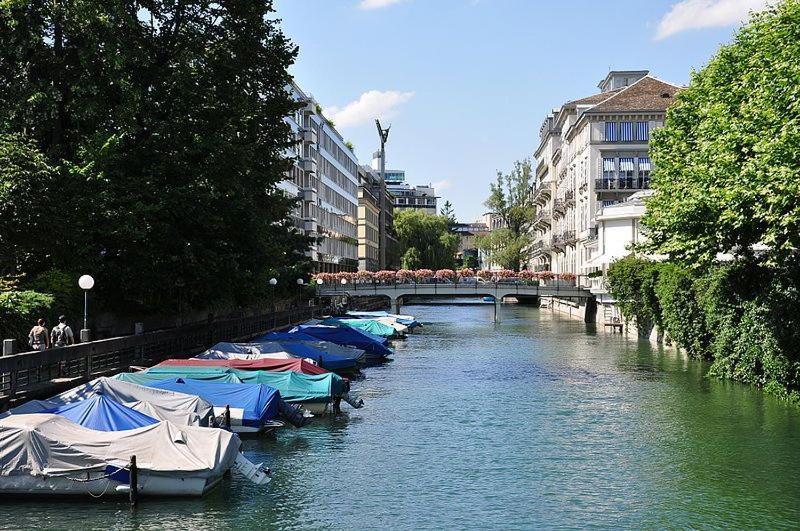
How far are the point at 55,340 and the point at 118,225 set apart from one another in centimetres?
604

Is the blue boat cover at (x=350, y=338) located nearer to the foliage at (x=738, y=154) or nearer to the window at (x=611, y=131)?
the foliage at (x=738, y=154)

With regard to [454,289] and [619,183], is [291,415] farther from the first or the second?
[619,183]

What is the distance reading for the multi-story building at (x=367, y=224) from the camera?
16975cm

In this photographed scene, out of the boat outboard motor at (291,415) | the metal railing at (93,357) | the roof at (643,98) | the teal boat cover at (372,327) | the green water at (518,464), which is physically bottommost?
the green water at (518,464)

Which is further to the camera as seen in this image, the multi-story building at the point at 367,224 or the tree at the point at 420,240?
the multi-story building at the point at 367,224

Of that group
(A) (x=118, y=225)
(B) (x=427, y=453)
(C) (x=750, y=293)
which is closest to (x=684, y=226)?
(C) (x=750, y=293)

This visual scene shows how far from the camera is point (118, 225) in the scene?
131ft

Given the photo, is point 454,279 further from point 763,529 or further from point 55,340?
point 763,529

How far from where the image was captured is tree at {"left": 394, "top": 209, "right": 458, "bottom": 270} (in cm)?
15050

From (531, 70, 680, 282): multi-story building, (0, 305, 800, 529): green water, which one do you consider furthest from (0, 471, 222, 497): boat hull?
(531, 70, 680, 282): multi-story building

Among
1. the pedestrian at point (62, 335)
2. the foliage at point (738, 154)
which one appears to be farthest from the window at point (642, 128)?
the pedestrian at point (62, 335)

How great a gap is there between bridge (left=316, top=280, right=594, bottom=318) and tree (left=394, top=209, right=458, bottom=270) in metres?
50.7

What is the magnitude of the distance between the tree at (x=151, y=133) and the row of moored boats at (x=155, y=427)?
25.5ft

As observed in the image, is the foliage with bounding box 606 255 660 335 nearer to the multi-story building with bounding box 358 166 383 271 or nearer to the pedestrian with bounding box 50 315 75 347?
the pedestrian with bounding box 50 315 75 347
